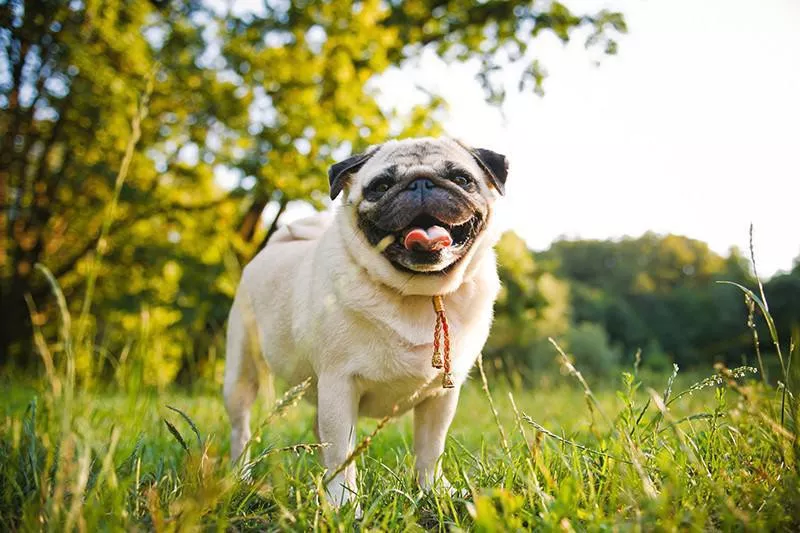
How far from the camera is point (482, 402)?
738 cm

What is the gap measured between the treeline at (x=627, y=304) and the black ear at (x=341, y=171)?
38.5 feet

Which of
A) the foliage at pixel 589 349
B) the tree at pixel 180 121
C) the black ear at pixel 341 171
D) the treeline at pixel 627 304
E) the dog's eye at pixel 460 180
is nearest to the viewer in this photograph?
the dog's eye at pixel 460 180

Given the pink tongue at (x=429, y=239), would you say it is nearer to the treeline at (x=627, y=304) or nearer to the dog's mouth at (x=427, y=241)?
the dog's mouth at (x=427, y=241)

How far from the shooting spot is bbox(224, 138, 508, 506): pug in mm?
2484

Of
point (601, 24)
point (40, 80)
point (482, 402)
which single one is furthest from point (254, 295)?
point (40, 80)

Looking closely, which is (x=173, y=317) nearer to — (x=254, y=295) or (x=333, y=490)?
(x=254, y=295)

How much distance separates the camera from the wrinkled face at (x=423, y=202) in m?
2.46

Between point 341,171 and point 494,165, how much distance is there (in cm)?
82

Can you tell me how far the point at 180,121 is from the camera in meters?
10.1

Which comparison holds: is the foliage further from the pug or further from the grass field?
the grass field

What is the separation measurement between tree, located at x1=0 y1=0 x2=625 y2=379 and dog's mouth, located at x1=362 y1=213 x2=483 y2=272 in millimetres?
6229

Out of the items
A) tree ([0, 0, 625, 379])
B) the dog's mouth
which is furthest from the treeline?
the dog's mouth

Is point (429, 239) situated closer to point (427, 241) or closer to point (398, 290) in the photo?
point (427, 241)

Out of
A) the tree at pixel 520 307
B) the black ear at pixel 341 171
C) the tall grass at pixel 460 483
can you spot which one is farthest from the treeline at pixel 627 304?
the tall grass at pixel 460 483
